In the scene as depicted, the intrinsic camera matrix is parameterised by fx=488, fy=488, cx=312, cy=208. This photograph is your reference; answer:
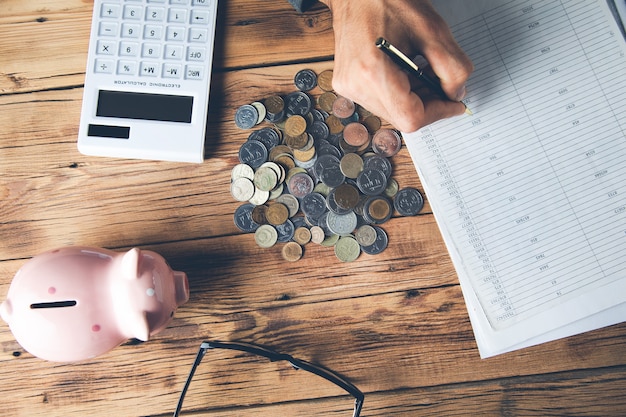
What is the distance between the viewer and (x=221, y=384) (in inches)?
A: 26.3

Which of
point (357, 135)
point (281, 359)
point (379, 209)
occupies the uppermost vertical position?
point (357, 135)

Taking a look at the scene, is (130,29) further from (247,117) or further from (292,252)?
(292,252)

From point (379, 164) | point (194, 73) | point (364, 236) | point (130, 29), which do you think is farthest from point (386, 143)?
point (130, 29)

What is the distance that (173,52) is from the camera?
0.67m

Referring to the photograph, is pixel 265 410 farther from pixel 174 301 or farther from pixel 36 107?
pixel 36 107

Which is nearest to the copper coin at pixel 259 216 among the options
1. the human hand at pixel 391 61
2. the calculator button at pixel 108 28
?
the human hand at pixel 391 61

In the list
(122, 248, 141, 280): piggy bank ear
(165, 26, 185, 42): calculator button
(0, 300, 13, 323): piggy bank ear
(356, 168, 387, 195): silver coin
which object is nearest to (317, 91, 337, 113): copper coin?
(356, 168, 387, 195): silver coin

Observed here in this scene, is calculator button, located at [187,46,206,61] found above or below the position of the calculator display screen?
above

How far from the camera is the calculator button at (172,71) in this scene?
663 millimetres

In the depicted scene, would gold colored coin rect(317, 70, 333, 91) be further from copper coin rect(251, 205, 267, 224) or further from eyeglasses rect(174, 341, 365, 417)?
eyeglasses rect(174, 341, 365, 417)

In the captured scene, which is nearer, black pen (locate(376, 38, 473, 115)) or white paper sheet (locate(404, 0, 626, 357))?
black pen (locate(376, 38, 473, 115))

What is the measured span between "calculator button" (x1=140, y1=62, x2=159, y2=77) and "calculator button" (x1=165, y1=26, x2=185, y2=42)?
0.04 metres

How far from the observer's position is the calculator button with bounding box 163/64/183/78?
66 centimetres

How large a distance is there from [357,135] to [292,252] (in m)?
0.18
